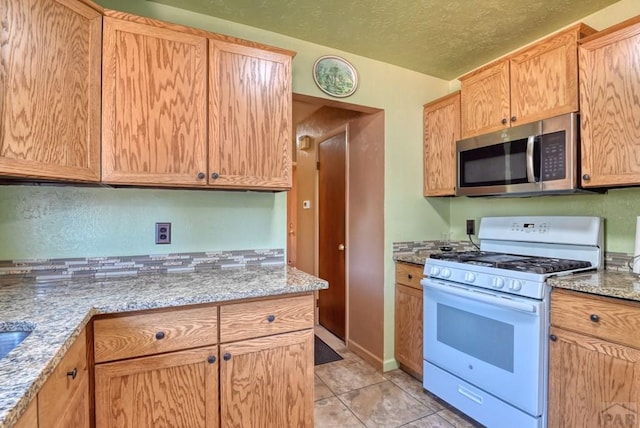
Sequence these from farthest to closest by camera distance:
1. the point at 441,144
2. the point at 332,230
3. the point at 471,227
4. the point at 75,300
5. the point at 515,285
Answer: the point at 332,230 < the point at 471,227 < the point at 441,144 < the point at 515,285 < the point at 75,300

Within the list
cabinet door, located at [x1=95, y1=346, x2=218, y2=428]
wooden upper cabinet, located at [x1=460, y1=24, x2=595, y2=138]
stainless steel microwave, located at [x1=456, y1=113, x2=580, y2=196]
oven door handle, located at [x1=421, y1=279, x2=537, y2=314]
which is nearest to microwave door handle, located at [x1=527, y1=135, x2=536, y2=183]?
stainless steel microwave, located at [x1=456, y1=113, x2=580, y2=196]

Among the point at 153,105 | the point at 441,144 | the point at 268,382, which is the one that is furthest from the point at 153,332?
the point at 441,144

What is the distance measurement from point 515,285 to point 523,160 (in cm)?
78

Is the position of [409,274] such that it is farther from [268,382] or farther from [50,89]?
[50,89]

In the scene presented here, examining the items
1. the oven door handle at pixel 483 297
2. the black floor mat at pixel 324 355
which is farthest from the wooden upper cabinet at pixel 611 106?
the black floor mat at pixel 324 355

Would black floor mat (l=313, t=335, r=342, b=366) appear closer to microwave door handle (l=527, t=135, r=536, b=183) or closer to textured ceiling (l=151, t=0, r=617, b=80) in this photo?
microwave door handle (l=527, t=135, r=536, b=183)

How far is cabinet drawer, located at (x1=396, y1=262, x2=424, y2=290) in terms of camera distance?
232cm

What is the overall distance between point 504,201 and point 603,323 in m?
1.18

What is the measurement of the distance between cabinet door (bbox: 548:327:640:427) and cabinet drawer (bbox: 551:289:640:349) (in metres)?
0.03

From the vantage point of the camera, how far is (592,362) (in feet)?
4.65

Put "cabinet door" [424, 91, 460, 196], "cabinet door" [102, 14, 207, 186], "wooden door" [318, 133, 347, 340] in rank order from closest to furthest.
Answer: "cabinet door" [102, 14, 207, 186] < "cabinet door" [424, 91, 460, 196] < "wooden door" [318, 133, 347, 340]

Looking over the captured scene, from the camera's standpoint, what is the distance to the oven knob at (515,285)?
1.62 meters

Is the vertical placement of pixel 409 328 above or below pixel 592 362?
below

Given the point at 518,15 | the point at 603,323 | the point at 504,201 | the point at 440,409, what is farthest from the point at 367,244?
the point at 518,15
